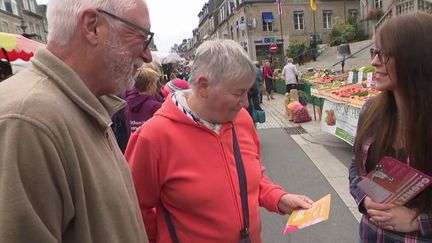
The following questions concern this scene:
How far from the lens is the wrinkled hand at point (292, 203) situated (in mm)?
1898

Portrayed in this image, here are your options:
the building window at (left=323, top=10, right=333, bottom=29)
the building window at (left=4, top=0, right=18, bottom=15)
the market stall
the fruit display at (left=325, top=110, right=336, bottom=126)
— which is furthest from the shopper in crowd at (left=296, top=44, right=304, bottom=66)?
the building window at (left=4, top=0, right=18, bottom=15)

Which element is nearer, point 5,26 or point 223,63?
point 223,63

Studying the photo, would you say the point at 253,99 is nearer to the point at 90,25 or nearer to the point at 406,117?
the point at 406,117

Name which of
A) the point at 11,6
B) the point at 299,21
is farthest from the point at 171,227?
the point at 299,21

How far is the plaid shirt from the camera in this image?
1.64 meters

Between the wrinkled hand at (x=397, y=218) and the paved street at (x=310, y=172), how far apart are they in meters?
2.16

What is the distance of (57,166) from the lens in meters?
0.92

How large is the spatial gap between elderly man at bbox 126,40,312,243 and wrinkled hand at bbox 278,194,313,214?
212 mm

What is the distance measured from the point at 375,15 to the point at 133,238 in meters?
32.5

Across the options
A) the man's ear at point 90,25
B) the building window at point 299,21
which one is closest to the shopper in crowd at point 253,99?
the man's ear at point 90,25

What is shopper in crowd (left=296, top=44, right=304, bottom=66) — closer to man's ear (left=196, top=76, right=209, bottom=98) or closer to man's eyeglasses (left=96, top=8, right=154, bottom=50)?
man's ear (left=196, top=76, right=209, bottom=98)

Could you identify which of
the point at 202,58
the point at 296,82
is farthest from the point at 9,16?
the point at 202,58

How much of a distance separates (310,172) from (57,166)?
17.4 feet

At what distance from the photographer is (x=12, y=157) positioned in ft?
2.81
